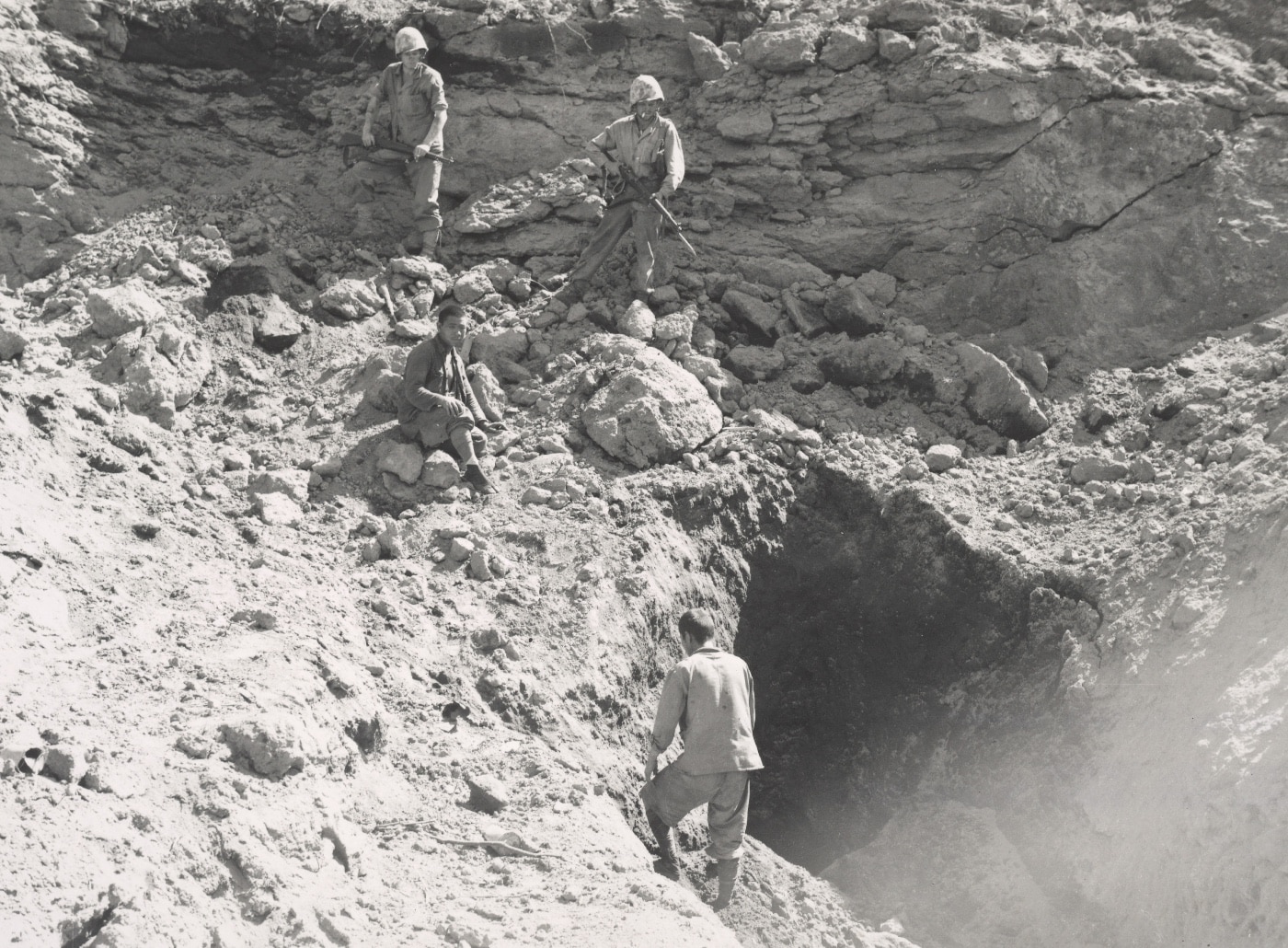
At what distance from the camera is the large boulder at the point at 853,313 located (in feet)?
27.3

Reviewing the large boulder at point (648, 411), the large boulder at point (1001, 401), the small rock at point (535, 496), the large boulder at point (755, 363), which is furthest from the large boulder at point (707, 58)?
the small rock at point (535, 496)

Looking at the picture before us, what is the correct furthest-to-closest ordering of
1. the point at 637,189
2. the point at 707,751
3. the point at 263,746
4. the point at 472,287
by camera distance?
the point at 472,287
the point at 637,189
the point at 707,751
the point at 263,746

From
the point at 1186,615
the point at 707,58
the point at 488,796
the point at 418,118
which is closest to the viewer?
the point at 488,796

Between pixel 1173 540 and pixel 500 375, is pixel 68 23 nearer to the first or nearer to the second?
pixel 500 375

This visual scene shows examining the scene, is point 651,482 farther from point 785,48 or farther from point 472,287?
point 785,48

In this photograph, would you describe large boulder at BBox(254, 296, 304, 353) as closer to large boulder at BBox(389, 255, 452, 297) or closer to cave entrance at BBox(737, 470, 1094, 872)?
large boulder at BBox(389, 255, 452, 297)

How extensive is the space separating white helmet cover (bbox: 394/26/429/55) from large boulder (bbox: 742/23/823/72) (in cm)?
242

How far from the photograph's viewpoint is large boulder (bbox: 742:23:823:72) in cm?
873

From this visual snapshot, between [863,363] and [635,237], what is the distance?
1795 mm

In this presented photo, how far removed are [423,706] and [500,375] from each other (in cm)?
281

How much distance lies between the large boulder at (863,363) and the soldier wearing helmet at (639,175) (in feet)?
4.48

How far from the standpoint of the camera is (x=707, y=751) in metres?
5.45

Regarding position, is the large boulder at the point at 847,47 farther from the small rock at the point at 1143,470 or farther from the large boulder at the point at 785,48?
the small rock at the point at 1143,470

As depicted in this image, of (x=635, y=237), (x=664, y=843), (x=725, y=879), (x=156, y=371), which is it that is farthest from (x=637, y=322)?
(x=725, y=879)
